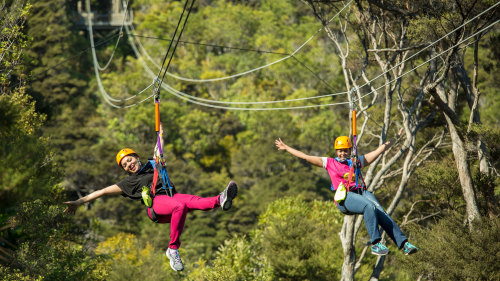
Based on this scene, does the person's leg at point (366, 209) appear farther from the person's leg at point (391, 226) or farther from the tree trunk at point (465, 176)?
the tree trunk at point (465, 176)

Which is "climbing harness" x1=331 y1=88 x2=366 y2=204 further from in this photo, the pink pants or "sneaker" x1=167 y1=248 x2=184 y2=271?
"sneaker" x1=167 y1=248 x2=184 y2=271

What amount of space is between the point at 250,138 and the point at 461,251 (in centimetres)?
3648

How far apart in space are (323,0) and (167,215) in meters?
8.52

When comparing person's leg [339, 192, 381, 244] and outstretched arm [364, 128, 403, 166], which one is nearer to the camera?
person's leg [339, 192, 381, 244]

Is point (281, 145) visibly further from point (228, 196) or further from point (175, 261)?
point (175, 261)

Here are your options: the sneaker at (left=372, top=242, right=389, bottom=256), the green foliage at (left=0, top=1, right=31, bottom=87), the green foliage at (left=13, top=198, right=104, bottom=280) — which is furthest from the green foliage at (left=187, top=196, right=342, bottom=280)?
the sneaker at (left=372, top=242, right=389, bottom=256)

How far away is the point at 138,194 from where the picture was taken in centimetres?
852

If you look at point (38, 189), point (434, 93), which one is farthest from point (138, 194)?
point (434, 93)

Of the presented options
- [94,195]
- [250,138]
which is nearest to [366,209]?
[94,195]

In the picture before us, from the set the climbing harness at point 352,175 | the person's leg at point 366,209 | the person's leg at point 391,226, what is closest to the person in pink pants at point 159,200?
the climbing harness at point 352,175

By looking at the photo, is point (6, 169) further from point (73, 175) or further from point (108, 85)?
point (108, 85)

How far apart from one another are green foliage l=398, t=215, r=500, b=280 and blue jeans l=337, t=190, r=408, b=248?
825cm

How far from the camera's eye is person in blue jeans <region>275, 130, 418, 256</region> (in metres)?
8.37

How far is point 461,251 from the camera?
1612 cm
